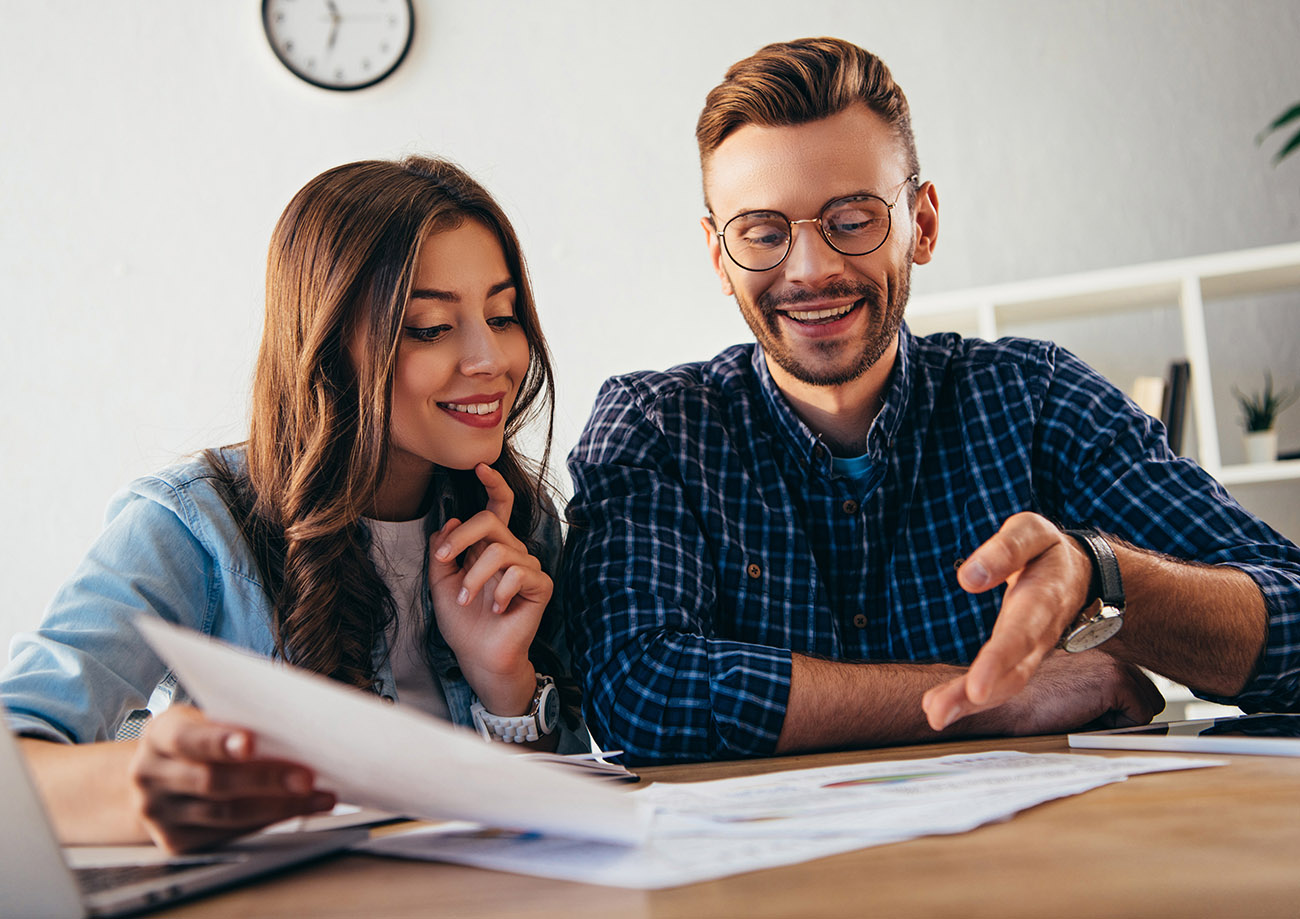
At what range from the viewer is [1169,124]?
262 centimetres

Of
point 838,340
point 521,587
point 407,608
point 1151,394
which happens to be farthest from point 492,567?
point 1151,394

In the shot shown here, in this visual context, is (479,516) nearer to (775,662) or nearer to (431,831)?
(775,662)

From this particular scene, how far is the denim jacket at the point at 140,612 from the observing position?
921mm

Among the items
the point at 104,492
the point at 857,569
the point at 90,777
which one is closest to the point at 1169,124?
the point at 857,569

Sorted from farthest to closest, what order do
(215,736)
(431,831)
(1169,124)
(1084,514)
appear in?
(1169,124) < (1084,514) < (431,831) < (215,736)

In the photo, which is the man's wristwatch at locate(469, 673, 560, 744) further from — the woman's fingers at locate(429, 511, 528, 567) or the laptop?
the laptop

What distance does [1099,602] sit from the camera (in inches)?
39.4

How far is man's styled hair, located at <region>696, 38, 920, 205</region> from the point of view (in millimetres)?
1497

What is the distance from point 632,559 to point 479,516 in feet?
0.66

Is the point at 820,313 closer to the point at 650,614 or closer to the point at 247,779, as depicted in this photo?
the point at 650,614

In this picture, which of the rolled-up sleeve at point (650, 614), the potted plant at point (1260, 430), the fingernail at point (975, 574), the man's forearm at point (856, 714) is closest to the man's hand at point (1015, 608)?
the fingernail at point (975, 574)

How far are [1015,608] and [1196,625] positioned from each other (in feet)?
1.52

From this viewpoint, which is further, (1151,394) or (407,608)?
(1151,394)

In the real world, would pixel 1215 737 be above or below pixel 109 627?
below
